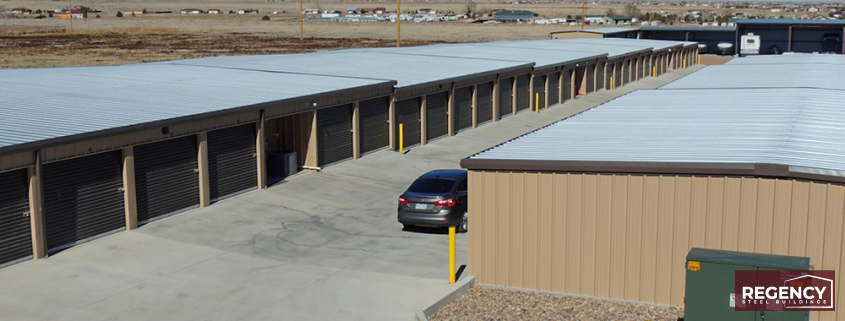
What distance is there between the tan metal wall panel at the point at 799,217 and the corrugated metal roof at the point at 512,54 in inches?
1217

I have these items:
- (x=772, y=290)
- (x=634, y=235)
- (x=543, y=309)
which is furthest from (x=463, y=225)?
(x=772, y=290)

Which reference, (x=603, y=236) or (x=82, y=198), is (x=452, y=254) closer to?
(x=603, y=236)

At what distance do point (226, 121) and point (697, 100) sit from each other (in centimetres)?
1355

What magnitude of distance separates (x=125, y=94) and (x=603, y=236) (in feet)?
54.1

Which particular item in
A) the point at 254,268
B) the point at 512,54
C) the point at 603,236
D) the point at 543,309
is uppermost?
the point at 512,54

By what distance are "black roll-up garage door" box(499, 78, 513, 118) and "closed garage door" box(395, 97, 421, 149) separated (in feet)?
26.5

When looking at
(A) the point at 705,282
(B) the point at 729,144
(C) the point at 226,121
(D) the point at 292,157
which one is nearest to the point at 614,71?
(D) the point at 292,157

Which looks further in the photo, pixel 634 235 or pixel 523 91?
pixel 523 91

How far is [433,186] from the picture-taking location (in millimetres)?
20922

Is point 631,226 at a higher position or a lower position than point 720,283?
higher

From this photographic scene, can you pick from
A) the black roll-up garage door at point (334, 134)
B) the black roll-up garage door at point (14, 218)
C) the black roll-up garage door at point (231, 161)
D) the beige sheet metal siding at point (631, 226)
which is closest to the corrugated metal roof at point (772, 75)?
the black roll-up garage door at point (334, 134)

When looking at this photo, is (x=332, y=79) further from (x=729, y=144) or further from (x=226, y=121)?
(x=729, y=144)

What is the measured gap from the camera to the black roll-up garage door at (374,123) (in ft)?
100

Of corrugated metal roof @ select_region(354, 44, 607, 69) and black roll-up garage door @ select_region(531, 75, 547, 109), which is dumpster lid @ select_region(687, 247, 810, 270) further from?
black roll-up garage door @ select_region(531, 75, 547, 109)
